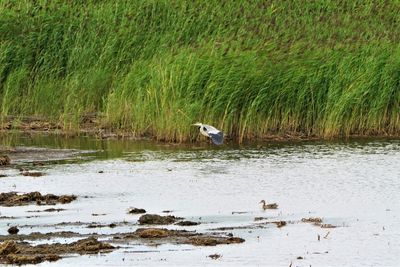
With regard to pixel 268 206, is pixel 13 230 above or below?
below

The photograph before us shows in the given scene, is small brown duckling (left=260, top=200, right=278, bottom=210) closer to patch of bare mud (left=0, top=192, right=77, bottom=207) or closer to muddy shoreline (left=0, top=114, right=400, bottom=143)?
patch of bare mud (left=0, top=192, right=77, bottom=207)

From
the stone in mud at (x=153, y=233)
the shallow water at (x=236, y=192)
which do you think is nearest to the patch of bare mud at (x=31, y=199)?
the shallow water at (x=236, y=192)

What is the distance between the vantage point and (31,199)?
48.4ft

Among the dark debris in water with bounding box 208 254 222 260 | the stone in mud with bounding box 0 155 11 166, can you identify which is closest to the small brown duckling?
the dark debris in water with bounding box 208 254 222 260

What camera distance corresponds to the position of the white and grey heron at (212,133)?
786 inches

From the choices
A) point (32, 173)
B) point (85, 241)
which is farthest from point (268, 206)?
point (32, 173)

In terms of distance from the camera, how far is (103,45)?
2433 centimetres

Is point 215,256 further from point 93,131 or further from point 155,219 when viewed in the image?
point 93,131

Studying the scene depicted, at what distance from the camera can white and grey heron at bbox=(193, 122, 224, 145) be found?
A: 20.0 metres

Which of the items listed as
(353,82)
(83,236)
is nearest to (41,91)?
(353,82)

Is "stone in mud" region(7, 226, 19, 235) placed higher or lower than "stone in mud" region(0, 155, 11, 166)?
lower

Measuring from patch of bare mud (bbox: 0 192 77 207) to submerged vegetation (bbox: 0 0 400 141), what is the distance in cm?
631

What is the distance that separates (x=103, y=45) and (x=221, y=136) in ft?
16.7

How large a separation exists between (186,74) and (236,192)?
19.8ft
